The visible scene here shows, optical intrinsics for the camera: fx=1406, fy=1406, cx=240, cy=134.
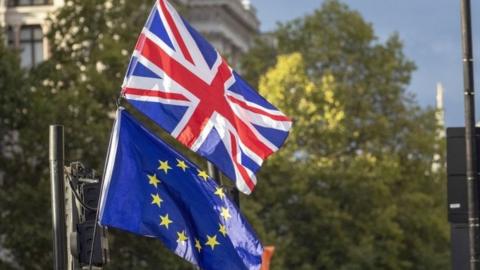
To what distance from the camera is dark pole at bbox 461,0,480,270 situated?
758 inches

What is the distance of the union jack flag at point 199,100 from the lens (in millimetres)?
15148

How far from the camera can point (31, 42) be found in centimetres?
6725

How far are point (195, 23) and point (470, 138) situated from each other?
2495 inches

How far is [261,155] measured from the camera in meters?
15.9

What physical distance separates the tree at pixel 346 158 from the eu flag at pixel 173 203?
34.4 metres

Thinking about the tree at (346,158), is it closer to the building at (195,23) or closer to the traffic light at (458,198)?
the building at (195,23)

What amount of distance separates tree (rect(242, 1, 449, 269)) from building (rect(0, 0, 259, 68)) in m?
3.83

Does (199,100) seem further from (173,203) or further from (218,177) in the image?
(218,177)

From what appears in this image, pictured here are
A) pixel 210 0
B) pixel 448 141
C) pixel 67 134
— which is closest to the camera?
pixel 448 141

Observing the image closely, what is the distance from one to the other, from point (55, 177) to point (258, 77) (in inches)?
1985

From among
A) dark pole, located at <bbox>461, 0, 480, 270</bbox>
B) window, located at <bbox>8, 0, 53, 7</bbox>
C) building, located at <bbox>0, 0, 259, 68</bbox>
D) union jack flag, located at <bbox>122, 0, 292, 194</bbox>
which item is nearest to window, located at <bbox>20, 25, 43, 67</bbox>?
building, located at <bbox>0, 0, 259, 68</bbox>

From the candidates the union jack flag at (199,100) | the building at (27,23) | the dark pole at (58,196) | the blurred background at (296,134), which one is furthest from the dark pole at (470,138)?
the building at (27,23)

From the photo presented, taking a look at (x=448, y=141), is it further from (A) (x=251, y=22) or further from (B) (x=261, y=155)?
(A) (x=251, y=22)

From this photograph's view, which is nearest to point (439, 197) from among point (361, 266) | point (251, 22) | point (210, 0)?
point (361, 266)
